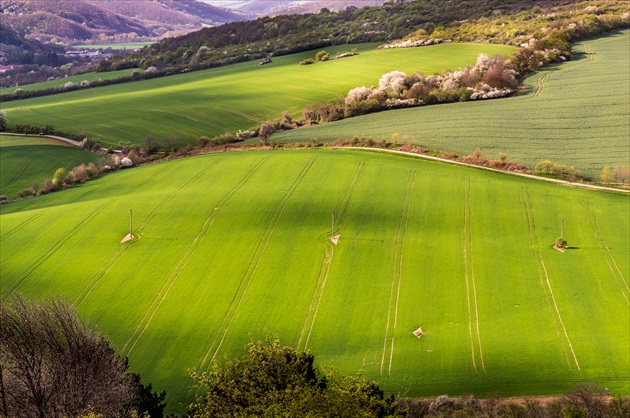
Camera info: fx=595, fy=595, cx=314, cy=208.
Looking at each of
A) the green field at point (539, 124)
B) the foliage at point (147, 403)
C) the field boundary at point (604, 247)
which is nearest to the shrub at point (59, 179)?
the green field at point (539, 124)

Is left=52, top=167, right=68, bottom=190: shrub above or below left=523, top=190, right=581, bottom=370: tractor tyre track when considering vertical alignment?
above

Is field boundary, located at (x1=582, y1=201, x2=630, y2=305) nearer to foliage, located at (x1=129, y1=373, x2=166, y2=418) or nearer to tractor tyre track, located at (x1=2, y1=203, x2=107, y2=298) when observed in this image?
foliage, located at (x1=129, y1=373, x2=166, y2=418)

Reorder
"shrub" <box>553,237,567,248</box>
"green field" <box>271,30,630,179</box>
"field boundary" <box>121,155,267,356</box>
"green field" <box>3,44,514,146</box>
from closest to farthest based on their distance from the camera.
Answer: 1. "field boundary" <box>121,155,267,356</box>
2. "shrub" <box>553,237,567,248</box>
3. "green field" <box>271,30,630,179</box>
4. "green field" <box>3,44,514,146</box>

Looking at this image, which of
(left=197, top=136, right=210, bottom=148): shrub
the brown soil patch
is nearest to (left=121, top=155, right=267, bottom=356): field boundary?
the brown soil patch

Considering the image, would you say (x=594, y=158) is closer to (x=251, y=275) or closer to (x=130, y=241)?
(x=251, y=275)

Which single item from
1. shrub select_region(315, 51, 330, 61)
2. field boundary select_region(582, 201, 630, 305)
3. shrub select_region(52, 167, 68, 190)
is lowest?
field boundary select_region(582, 201, 630, 305)

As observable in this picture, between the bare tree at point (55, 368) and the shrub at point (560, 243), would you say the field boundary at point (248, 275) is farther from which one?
the shrub at point (560, 243)

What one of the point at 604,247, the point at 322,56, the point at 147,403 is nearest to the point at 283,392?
the point at 147,403

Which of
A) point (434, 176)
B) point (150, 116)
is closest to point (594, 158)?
point (434, 176)
